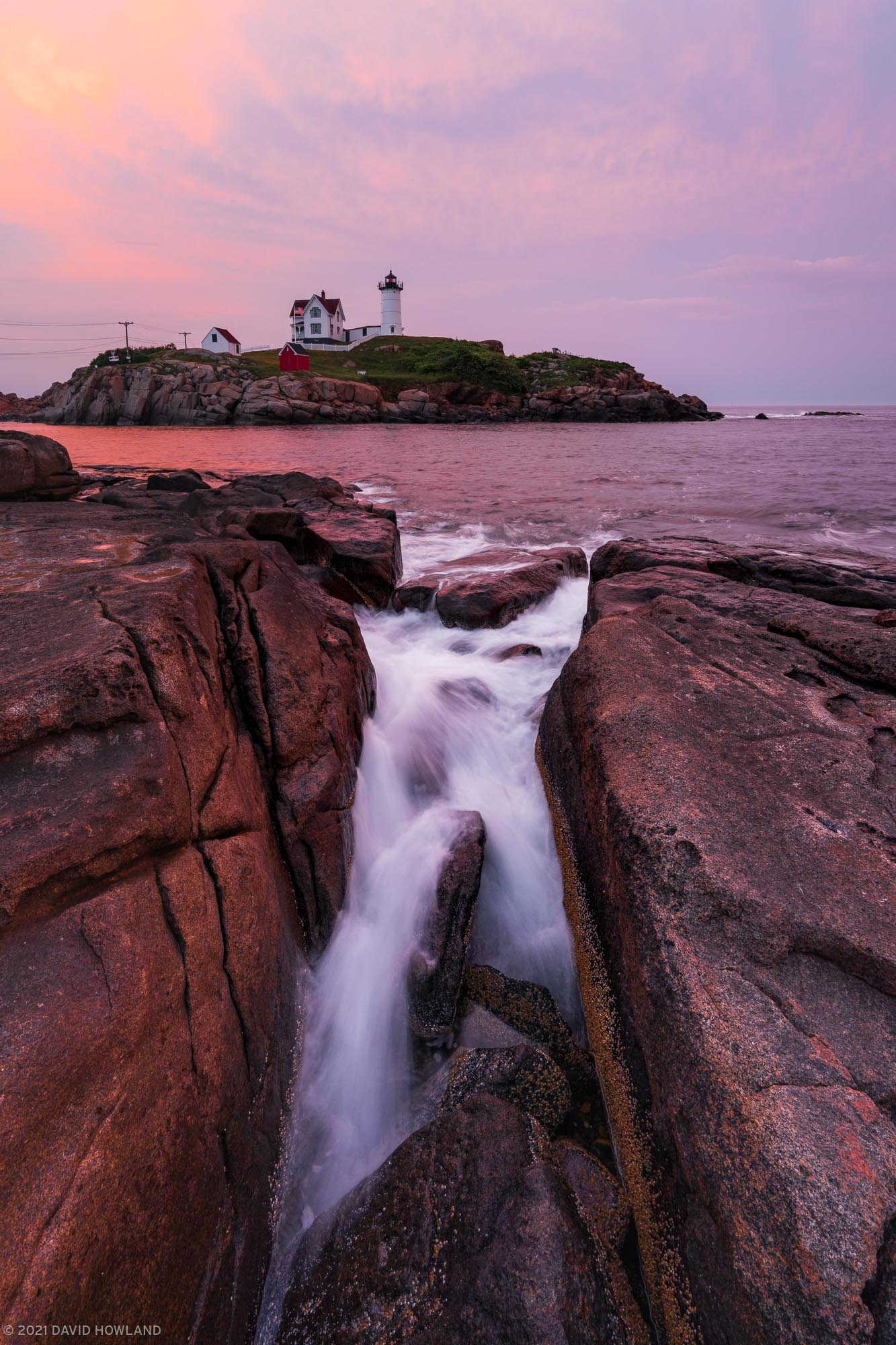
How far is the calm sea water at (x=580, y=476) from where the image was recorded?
1521 cm

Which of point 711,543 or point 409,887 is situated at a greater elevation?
point 711,543

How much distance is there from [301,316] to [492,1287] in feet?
377

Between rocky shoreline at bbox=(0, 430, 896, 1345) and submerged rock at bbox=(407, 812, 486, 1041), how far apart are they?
0.07ft

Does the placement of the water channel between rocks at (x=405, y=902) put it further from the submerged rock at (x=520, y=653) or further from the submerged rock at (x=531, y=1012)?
the submerged rock at (x=531, y=1012)

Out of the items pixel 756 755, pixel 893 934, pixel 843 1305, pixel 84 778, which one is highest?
pixel 84 778

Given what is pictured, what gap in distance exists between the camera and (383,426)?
54.6m

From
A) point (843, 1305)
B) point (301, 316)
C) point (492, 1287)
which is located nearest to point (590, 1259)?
point (492, 1287)

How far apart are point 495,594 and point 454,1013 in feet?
20.2

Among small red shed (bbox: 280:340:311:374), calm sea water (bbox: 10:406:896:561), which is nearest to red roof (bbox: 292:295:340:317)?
small red shed (bbox: 280:340:311:374)

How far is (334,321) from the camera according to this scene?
9581 cm

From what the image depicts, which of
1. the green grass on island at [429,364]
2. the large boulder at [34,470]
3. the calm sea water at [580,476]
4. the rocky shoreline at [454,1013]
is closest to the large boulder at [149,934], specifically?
the rocky shoreline at [454,1013]

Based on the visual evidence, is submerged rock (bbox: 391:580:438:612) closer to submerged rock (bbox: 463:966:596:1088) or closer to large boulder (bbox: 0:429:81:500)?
large boulder (bbox: 0:429:81:500)

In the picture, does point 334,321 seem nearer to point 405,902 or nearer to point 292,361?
point 292,361

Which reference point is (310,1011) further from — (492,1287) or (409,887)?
(492,1287)
